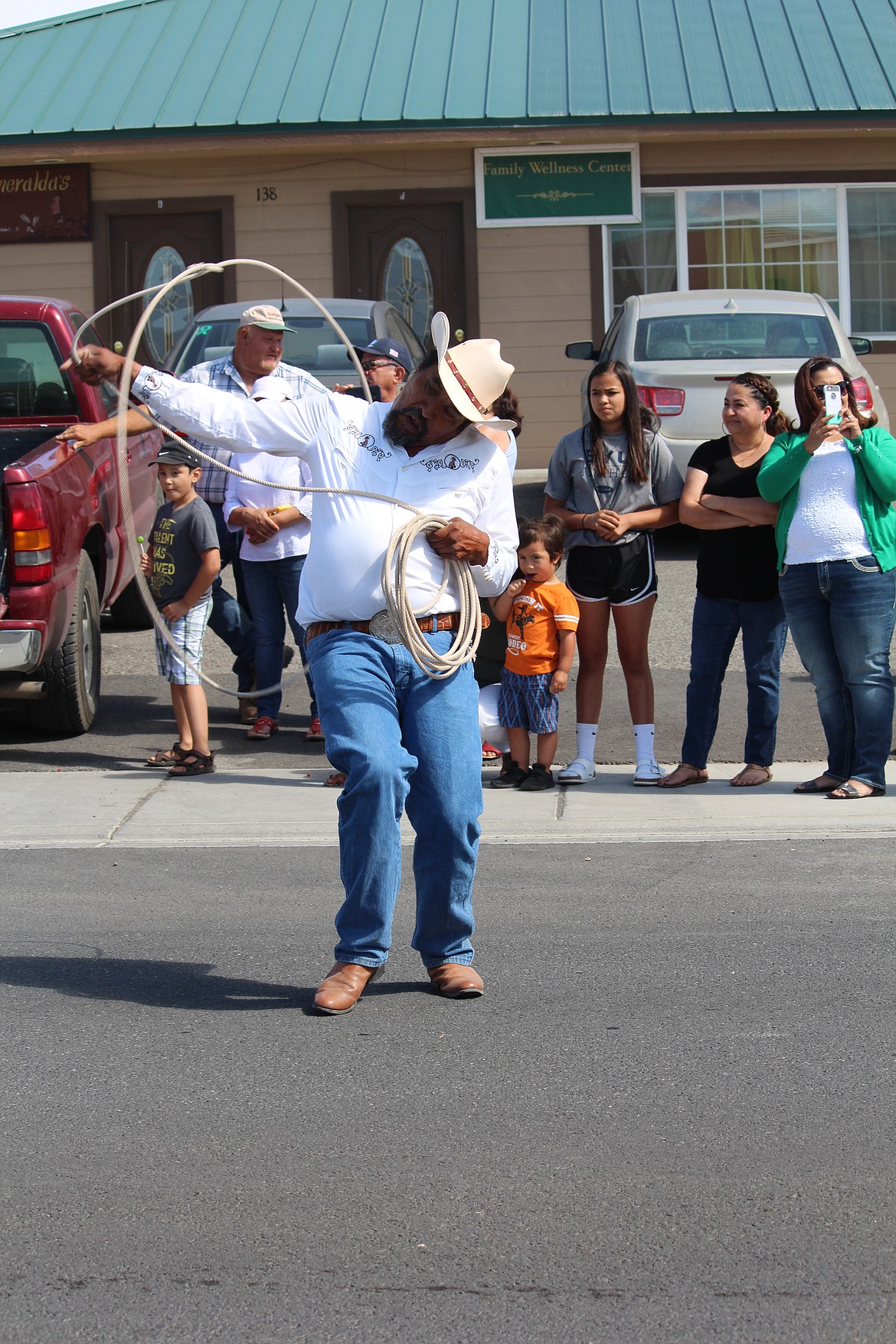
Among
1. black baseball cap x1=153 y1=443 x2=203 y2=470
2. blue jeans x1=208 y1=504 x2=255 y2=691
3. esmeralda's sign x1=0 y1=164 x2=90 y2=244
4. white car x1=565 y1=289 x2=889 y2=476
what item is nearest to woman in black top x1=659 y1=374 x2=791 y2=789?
black baseball cap x1=153 y1=443 x2=203 y2=470

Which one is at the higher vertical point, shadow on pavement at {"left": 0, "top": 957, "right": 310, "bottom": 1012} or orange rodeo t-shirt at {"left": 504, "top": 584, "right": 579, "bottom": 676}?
orange rodeo t-shirt at {"left": 504, "top": 584, "right": 579, "bottom": 676}


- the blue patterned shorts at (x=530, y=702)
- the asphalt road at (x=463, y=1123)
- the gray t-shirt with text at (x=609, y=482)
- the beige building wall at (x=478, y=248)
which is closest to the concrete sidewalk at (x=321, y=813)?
the blue patterned shorts at (x=530, y=702)

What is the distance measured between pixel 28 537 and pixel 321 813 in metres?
1.96

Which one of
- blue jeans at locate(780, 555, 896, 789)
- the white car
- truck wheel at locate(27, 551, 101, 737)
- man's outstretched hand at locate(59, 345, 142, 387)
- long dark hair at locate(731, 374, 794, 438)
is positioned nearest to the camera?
man's outstretched hand at locate(59, 345, 142, 387)

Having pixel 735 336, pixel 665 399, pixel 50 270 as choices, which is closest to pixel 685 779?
pixel 665 399

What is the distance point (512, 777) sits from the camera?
23.9ft

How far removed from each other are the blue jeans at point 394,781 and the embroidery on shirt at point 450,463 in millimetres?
473

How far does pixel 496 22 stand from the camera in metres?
17.4

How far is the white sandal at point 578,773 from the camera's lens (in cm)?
728

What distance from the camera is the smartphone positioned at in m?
6.47

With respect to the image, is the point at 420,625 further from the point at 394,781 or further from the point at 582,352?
the point at 582,352

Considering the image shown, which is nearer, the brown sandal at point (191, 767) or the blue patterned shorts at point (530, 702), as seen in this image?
the blue patterned shorts at point (530, 702)

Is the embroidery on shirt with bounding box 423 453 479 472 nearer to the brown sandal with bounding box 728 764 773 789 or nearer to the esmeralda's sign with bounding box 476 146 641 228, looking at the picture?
the brown sandal with bounding box 728 764 773 789

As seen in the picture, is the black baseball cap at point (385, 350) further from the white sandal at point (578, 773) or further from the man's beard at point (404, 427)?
the man's beard at point (404, 427)
